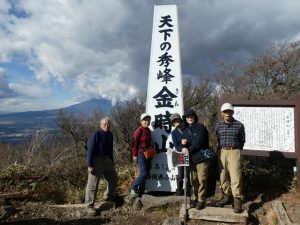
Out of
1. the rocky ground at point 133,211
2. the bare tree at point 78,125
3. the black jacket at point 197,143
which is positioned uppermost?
the bare tree at point 78,125

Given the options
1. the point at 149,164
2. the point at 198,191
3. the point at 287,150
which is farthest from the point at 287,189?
the point at 149,164

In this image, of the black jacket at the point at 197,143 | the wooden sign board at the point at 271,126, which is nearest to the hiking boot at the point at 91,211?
the black jacket at the point at 197,143

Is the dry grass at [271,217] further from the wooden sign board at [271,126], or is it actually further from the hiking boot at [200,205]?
the wooden sign board at [271,126]

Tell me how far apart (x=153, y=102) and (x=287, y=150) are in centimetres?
288

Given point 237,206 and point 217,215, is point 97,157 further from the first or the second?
point 237,206

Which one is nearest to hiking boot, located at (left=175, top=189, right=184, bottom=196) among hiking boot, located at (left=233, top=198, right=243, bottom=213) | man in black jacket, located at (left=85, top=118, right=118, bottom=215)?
hiking boot, located at (left=233, top=198, right=243, bottom=213)

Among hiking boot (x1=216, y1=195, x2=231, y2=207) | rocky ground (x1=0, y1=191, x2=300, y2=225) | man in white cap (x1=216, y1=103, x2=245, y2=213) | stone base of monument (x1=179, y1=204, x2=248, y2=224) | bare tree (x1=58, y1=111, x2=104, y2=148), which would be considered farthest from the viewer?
bare tree (x1=58, y1=111, x2=104, y2=148)

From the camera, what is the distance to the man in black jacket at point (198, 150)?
5531 mm

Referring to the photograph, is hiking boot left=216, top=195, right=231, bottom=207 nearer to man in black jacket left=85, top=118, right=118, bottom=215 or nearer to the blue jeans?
the blue jeans

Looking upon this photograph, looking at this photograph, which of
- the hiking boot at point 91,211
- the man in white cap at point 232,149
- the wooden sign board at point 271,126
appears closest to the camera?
the man in white cap at point 232,149

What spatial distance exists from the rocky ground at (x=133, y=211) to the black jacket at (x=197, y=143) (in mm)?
1044

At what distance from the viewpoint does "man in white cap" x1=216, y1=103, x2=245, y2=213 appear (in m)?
5.41

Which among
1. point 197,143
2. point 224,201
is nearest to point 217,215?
point 224,201

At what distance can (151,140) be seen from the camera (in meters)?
6.75
